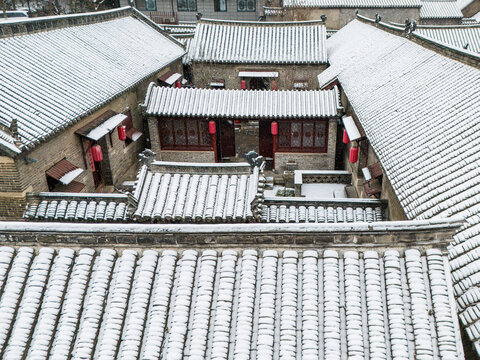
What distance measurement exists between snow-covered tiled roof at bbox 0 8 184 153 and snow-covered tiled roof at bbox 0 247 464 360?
754 centimetres

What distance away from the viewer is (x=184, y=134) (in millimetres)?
22328

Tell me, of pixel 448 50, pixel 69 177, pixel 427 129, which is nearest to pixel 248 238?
pixel 427 129

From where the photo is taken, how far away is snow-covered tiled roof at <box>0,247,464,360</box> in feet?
19.4

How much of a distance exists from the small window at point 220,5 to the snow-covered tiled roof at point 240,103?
29.4 m

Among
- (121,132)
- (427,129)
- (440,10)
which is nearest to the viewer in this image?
(427,129)

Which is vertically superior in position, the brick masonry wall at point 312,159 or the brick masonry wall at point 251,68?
the brick masonry wall at point 251,68

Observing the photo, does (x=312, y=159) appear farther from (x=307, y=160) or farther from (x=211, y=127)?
(x=211, y=127)

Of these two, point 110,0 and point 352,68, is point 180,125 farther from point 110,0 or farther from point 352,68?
point 110,0

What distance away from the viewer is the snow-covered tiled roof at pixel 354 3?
145ft

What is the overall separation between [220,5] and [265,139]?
30879mm

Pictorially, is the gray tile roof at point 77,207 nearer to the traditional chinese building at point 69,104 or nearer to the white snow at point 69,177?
the traditional chinese building at point 69,104

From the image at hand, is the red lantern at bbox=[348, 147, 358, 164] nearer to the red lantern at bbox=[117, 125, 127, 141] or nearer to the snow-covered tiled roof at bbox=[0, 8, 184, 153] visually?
the red lantern at bbox=[117, 125, 127, 141]

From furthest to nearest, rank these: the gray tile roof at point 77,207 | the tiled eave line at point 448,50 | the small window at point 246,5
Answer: the small window at point 246,5 → the tiled eave line at point 448,50 → the gray tile roof at point 77,207

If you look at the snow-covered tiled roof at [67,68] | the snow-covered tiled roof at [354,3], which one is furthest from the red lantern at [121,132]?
the snow-covered tiled roof at [354,3]
